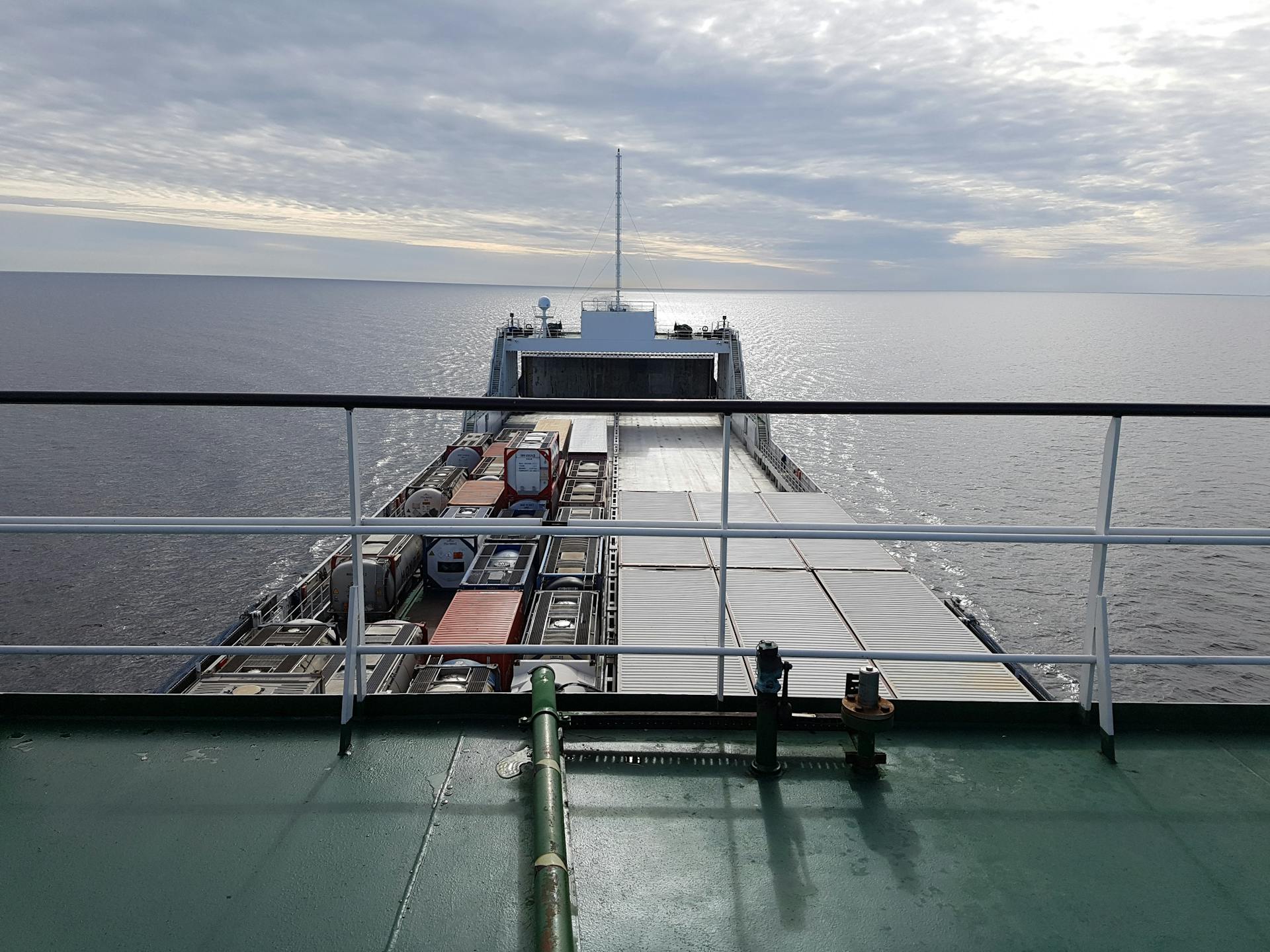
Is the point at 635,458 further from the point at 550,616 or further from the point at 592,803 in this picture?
the point at 592,803

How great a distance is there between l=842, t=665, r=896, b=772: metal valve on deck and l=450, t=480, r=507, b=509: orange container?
22.2m

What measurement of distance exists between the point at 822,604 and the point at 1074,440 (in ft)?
132

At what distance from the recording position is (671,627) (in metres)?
14.8

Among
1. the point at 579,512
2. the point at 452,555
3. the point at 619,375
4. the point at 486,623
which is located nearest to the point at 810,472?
the point at 619,375

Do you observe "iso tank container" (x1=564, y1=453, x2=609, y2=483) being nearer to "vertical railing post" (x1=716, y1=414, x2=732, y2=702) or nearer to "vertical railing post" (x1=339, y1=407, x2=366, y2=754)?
"vertical railing post" (x1=716, y1=414, x2=732, y2=702)

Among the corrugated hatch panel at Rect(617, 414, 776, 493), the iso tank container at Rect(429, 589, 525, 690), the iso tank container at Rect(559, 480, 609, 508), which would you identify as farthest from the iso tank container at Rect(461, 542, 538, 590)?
the corrugated hatch panel at Rect(617, 414, 776, 493)

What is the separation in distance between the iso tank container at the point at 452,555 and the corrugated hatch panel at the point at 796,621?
30.2 ft

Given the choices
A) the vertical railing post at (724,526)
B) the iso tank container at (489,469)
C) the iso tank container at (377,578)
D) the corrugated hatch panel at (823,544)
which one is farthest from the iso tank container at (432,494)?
the vertical railing post at (724,526)

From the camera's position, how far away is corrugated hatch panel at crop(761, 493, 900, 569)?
61.8 ft

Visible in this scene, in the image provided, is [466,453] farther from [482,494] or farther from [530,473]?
[530,473]

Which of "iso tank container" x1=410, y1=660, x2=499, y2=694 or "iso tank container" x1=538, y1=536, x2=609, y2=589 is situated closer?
"iso tank container" x1=410, y1=660, x2=499, y2=694

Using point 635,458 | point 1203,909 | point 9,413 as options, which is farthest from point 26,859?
point 9,413

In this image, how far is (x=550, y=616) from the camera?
54.9ft

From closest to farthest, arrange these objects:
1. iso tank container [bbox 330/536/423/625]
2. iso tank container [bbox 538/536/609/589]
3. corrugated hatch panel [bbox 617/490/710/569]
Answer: corrugated hatch panel [bbox 617/490/710/569] < iso tank container [bbox 538/536/609/589] < iso tank container [bbox 330/536/423/625]
